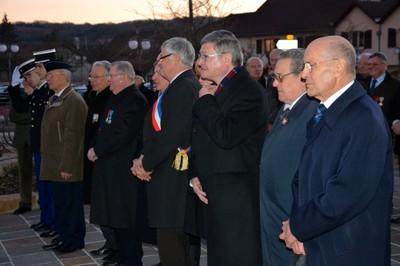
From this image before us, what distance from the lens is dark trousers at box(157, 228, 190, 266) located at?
4.89m

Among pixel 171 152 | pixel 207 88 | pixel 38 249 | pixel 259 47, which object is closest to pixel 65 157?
pixel 38 249

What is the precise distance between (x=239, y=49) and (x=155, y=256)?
294cm

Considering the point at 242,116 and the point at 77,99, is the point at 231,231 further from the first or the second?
Result: the point at 77,99

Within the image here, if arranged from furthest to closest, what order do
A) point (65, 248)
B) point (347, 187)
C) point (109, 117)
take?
1. point (65, 248)
2. point (109, 117)
3. point (347, 187)

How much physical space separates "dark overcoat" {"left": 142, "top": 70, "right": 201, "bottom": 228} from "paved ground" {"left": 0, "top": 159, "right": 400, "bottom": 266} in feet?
4.62

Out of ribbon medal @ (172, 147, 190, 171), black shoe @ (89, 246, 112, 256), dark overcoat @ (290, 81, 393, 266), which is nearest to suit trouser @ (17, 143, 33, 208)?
black shoe @ (89, 246, 112, 256)

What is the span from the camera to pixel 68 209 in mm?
6730

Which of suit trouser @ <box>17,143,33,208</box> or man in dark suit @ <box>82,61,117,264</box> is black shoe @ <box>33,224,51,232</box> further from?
man in dark suit @ <box>82,61,117,264</box>

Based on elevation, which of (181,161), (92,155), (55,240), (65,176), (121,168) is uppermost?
(181,161)

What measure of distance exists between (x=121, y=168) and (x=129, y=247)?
747mm

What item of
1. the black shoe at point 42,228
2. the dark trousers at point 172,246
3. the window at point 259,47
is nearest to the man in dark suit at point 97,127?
the black shoe at point 42,228

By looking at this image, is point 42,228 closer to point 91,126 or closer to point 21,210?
point 21,210

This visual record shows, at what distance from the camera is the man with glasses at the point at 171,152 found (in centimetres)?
488

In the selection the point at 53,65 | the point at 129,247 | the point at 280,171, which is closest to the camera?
the point at 280,171
